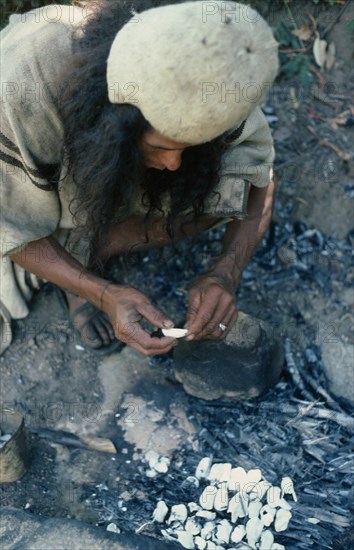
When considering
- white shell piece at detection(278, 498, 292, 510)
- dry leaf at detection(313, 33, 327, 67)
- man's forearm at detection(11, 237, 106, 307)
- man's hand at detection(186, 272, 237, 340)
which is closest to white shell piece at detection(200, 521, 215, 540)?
white shell piece at detection(278, 498, 292, 510)

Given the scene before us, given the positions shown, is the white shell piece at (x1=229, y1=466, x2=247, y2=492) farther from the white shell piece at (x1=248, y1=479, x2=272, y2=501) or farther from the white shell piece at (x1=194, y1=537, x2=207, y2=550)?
the white shell piece at (x1=194, y1=537, x2=207, y2=550)

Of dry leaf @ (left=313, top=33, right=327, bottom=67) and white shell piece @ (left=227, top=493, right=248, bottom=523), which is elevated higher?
dry leaf @ (left=313, top=33, right=327, bottom=67)

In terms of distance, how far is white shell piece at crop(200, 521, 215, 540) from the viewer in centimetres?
228

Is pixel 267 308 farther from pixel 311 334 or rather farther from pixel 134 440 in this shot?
pixel 134 440

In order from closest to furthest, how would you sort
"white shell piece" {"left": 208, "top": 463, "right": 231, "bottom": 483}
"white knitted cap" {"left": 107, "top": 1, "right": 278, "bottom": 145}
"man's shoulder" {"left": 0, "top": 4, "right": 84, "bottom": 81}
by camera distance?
"white knitted cap" {"left": 107, "top": 1, "right": 278, "bottom": 145}
"man's shoulder" {"left": 0, "top": 4, "right": 84, "bottom": 81}
"white shell piece" {"left": 208, "top": 463, "right": 231, "bottom": 483}

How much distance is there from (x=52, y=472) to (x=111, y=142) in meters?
1.31

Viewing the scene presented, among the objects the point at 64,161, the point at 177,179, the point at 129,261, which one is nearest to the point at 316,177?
the point at 129,261

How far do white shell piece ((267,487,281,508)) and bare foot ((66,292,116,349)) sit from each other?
886 millimetres

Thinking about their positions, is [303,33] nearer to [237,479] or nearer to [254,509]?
[237,479]

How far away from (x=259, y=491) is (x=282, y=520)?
13 centimetres

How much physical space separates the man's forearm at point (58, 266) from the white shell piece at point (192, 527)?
0.80 metres

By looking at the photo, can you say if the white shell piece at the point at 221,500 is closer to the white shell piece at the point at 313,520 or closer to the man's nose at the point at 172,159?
the white shell piece at the point at 313,520

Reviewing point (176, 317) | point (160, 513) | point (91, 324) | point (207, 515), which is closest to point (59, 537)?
point (160, 513)

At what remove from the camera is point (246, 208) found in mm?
2648
